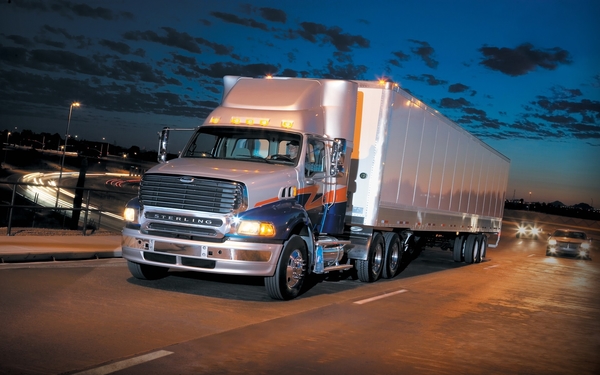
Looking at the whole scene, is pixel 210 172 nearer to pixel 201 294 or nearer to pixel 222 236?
pixel 222 236

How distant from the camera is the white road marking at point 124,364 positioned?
6059 millimetres

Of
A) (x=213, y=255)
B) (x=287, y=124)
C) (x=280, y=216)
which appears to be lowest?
(x=213, y=255)

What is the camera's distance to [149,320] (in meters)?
8.62

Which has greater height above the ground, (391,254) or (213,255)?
(213,255)

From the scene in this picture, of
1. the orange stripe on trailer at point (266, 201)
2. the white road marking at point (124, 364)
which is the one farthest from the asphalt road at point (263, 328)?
the orange stripe on trailer at point (266, 201)

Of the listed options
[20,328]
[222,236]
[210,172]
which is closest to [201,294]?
[222,236]

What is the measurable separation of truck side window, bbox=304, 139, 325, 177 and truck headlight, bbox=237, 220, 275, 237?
1657 mm

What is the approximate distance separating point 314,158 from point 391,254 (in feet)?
16.7

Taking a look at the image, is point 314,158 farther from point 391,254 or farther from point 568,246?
point 568,246

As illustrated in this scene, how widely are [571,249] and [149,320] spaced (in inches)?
1181

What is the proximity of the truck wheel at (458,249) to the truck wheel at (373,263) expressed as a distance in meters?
9.08

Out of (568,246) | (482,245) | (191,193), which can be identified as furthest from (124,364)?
(568,246)

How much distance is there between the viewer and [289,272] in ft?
36.9

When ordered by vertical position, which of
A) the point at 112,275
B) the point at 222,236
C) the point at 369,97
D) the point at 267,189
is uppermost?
the point at 369,97
